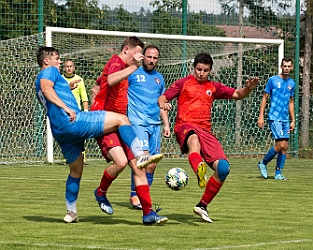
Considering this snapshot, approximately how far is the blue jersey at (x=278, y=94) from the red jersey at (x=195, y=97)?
223 inches

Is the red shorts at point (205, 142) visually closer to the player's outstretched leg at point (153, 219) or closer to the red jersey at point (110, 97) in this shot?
the red jersey at point (110, 97)

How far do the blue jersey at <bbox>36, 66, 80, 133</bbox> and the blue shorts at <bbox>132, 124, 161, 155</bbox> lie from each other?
2095mm

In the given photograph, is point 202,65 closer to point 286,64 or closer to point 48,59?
point 48,59

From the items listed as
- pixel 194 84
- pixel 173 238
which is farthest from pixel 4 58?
pixel 173 238

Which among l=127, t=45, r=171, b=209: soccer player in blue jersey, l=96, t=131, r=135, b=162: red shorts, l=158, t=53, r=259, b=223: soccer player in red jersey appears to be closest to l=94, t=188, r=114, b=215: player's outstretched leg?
l=96, t=131, r=135, b=162: red shorts

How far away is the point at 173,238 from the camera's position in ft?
23.7

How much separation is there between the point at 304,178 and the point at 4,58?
23.9ft

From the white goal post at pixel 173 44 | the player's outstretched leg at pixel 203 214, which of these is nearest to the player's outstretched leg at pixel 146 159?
the player's outstretched leg at pixel 203 214

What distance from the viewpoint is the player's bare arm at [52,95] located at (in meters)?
7.91

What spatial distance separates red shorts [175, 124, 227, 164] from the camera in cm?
876

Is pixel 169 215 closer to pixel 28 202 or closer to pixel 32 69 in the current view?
pixel 28 202

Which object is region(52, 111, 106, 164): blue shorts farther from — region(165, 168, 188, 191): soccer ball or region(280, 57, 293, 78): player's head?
region(280, 57, 293, 78): player's head

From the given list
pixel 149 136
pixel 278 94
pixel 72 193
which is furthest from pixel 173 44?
pixel 72 193

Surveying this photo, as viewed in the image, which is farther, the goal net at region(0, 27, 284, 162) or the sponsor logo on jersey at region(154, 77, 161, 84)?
the goal net at region(0, 27, 284, 162)
